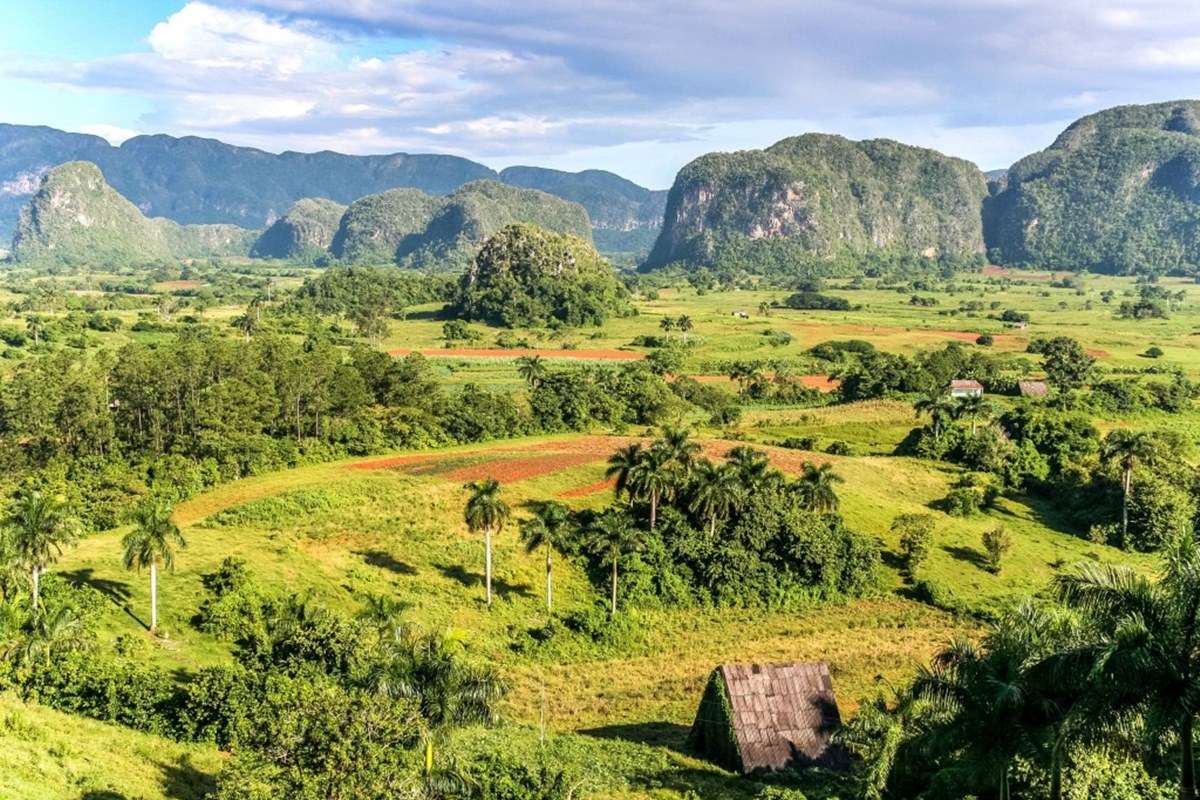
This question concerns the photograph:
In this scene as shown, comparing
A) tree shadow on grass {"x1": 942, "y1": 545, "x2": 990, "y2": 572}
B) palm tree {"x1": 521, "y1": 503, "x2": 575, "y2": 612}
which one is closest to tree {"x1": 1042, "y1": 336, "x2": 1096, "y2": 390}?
tree shadow on grass {"x1": 942, "y1": 545, "x2": 990, "y2": 572}

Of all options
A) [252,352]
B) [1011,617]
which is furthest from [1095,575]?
[252,352]

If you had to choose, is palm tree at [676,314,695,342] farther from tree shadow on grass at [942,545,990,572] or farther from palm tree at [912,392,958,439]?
tree shadow on grass at [942,545,990,572]

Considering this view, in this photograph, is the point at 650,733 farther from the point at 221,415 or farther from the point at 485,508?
the point at 221,415

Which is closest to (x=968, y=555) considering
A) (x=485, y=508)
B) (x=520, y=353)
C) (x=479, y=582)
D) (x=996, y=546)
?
(x=996, y=546)

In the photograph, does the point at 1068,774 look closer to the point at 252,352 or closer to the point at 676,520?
the point at 676,520

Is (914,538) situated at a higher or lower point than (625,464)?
lower

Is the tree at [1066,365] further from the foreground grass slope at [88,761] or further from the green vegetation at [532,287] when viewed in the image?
the foreground grass slope at [88,761]

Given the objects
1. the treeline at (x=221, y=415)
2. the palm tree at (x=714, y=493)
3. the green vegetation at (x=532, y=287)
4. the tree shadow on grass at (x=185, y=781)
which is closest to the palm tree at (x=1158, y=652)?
the tree shadow on grass at (x=185, y=781)
